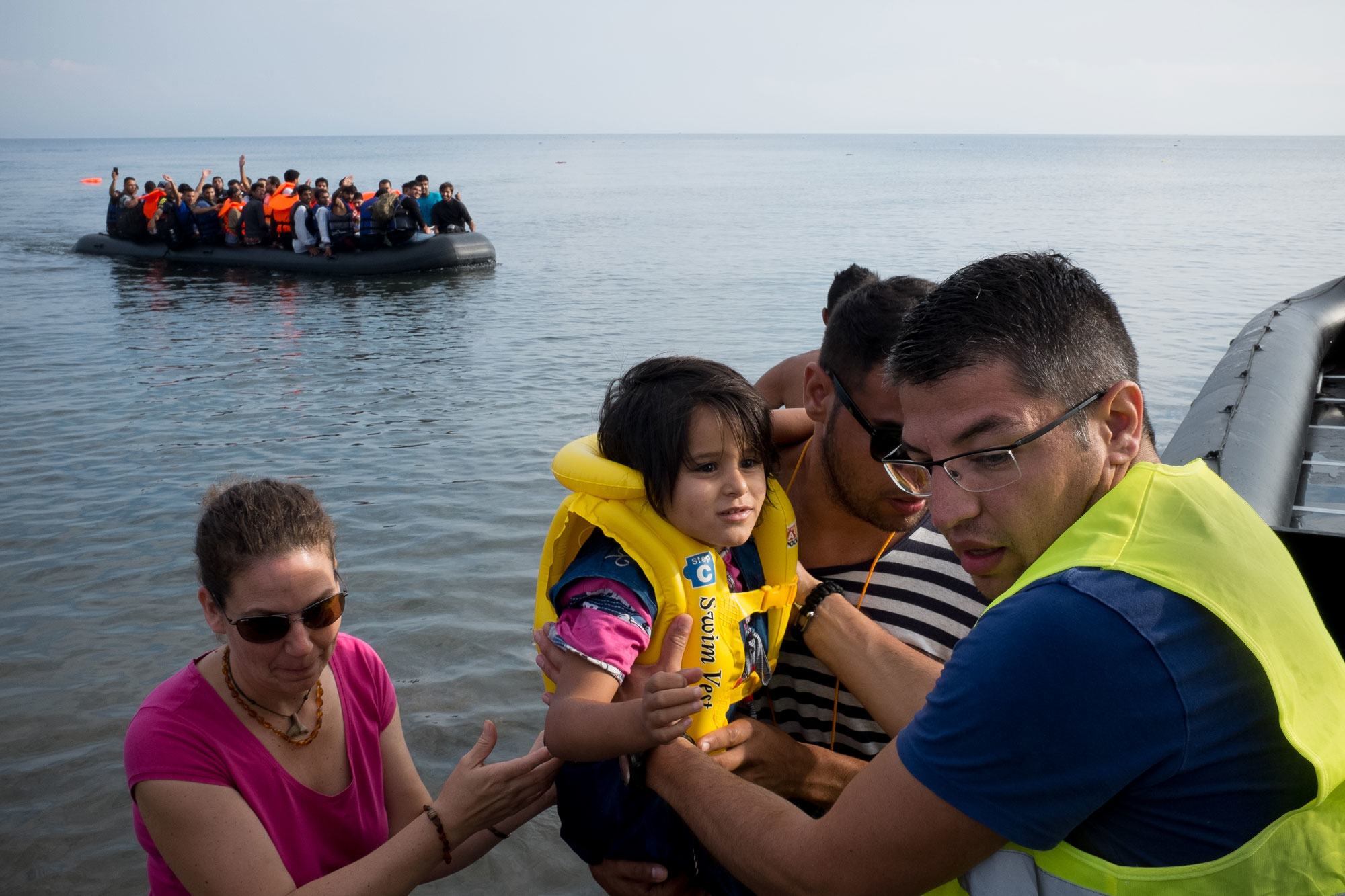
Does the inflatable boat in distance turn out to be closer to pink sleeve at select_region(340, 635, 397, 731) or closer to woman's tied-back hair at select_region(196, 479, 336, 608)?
pink sleeve at select_region(340, 635, 397, 731)

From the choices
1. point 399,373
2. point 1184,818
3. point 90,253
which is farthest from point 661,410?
point 90,253

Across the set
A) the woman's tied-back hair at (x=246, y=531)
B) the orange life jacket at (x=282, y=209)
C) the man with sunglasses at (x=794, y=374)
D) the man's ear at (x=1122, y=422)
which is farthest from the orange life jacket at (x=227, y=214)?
the man's ear at (x=1122, y=422)

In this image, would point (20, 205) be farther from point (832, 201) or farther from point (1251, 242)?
point (1251, 242)

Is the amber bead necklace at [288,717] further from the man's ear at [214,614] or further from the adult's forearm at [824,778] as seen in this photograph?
the adult's forearm at [824,778]

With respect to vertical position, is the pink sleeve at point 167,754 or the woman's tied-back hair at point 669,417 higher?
the woman's tied-back hair at point 669,417

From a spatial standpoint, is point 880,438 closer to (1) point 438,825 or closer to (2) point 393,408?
(1) point 438,825

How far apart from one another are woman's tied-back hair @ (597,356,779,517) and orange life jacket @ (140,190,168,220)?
24.0 metres

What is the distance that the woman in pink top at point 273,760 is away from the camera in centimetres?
224

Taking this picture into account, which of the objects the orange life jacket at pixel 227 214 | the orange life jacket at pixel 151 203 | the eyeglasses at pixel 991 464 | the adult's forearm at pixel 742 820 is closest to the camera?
the eyeglasses at pixel 991 464

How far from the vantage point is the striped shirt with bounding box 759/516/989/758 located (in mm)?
2480

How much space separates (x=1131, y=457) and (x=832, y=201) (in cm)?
4770

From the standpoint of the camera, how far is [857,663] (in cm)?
A: 232

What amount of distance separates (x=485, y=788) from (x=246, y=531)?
78cm

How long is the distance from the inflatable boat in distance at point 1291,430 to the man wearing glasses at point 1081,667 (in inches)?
67.0
